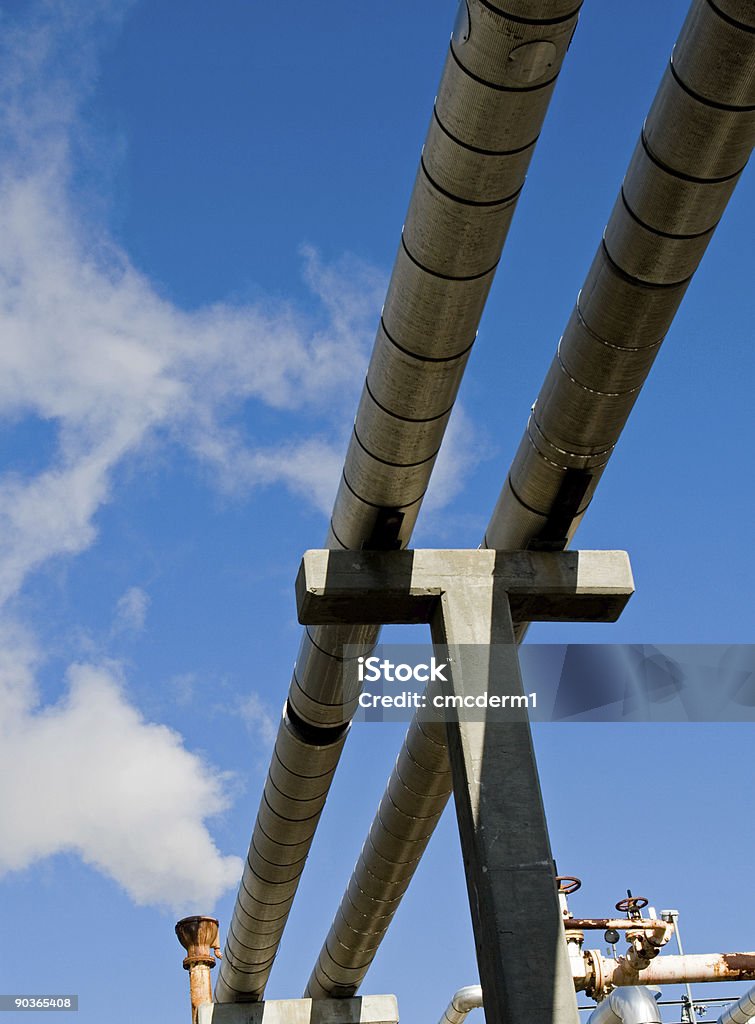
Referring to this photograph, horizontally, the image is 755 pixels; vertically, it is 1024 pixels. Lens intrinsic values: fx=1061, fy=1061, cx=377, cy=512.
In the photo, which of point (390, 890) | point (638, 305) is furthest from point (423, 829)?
point (638, 305)

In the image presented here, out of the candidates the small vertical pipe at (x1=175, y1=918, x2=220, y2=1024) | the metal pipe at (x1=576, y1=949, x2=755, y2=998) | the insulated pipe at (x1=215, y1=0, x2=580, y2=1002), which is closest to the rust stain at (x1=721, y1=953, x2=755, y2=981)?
the metal pipe at (x1=576, y1=949, x2=755, y2=998)

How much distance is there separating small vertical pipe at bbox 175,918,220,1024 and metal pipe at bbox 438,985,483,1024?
1249 cm

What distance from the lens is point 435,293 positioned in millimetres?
8289

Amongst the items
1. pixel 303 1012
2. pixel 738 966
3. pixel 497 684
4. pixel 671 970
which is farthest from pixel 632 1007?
pixel 497 684

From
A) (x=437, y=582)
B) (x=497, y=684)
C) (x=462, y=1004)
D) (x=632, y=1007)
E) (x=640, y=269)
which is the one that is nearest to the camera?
(x=640, y=269)

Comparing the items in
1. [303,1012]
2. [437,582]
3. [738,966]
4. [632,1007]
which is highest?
[738,966]

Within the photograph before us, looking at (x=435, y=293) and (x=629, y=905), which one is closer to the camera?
(x=435, y=293)

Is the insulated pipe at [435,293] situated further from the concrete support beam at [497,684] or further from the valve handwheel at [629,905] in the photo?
the valve handwheel at [629,905]

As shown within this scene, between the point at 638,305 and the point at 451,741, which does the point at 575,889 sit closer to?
the point at 451,741

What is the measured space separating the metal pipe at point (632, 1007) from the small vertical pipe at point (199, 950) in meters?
9.44

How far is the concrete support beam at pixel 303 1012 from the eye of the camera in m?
19.3

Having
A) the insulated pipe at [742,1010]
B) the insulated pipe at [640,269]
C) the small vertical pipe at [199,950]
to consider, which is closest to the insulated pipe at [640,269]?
the insulated pipe at [640,269]

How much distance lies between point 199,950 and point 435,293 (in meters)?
15.6

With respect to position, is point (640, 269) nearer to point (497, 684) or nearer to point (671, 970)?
point (497, 684)
